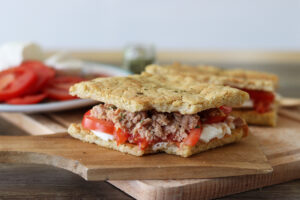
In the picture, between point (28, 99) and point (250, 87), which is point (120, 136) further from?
point (250, 87)

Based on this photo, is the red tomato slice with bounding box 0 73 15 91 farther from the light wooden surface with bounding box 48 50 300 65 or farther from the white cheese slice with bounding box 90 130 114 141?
the light wooden surface with bounding box 48 50 300 65

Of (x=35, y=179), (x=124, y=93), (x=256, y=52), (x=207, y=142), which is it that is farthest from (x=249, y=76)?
(x=256, y=52)

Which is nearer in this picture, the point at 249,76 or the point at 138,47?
the point at 249,76

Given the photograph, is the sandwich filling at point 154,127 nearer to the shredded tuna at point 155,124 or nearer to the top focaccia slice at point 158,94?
the shredded tuna at point 155,124

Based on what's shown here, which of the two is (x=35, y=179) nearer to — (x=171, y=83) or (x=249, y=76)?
(x=171, y=83)

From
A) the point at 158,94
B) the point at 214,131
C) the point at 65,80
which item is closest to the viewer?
the point at 158,94

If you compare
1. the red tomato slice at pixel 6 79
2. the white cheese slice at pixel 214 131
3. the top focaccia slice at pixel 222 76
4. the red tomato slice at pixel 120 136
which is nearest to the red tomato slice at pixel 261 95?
the top focaccia slice at pixel 222 76

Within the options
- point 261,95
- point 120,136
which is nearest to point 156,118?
point 120,136

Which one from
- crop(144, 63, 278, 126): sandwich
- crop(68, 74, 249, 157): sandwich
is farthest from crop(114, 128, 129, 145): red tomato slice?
crop(144, 63, 278, 126): sandwich
